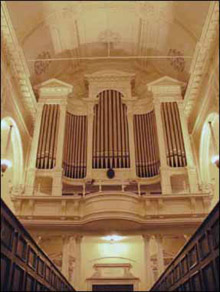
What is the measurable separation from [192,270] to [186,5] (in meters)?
8.10

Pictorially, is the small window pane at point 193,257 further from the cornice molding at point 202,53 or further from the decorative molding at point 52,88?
the decorative molding at point 52,88

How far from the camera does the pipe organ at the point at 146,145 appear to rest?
389 inches

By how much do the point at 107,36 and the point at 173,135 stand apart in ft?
14.5

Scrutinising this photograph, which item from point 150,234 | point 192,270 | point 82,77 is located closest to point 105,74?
point 82,77

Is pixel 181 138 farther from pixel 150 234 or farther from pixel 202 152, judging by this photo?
pixel 150 234

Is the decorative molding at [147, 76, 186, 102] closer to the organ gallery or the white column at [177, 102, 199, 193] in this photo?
the organ gallery

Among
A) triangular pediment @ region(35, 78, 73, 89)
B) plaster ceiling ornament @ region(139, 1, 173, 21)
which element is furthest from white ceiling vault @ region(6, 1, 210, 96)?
triangular pediment @ region(35, 78, 73, 89)

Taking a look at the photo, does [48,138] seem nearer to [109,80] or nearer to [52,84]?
[52,84]

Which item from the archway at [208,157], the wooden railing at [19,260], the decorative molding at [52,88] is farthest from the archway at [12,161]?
the archway at [208,157]

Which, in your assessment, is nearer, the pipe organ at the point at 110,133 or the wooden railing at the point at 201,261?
the wooden railing at the point at 201,261

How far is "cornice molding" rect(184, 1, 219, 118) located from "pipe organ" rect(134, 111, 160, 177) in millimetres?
1350

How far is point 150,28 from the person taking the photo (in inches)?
437

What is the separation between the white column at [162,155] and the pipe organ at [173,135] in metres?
0.13

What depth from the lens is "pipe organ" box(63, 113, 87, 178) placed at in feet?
32.7
